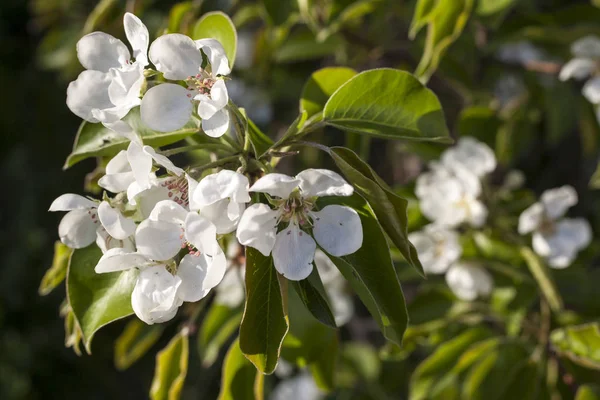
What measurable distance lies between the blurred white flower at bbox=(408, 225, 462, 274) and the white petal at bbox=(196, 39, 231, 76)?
2.22ft

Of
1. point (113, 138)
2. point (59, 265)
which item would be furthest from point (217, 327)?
point (113, 138)

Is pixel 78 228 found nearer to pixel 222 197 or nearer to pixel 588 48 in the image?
pixel 222 197

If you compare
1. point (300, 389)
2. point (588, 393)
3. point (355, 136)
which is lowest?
point (300, 389)

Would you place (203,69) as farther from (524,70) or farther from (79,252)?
(524,70)

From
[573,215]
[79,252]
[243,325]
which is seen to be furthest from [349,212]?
[573,215]

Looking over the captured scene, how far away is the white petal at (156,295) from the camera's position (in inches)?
30.3

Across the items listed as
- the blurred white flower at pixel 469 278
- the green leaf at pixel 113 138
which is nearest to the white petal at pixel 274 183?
the green leaf at pixel 113 138

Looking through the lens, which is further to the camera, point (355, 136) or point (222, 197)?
point (355, 136)

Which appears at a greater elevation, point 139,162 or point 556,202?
point 139,162

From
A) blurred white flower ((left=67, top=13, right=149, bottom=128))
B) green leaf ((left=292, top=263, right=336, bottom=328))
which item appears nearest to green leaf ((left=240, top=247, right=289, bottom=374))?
green leaf ((left=292, top=263, right=336, bottom=328))

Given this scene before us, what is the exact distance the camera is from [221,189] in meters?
0.73

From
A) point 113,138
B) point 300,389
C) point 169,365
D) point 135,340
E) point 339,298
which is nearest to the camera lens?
point 113,138

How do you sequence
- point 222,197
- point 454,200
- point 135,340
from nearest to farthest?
point 222,197 < point 454,200 < point 135,340

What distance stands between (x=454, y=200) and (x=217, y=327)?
23.5 inches
